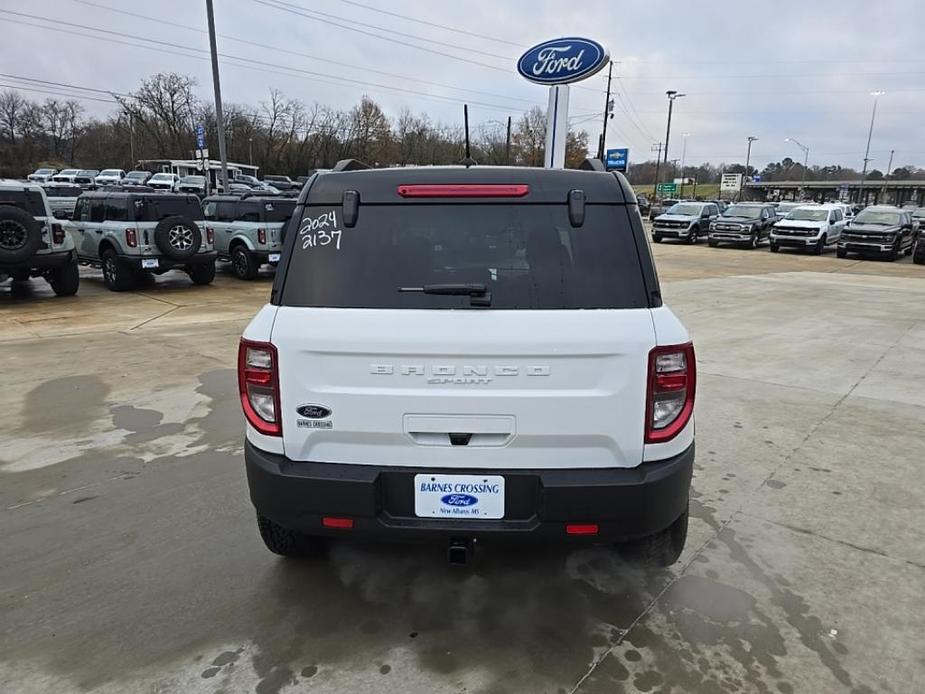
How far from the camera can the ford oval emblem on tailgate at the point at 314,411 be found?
234 cm

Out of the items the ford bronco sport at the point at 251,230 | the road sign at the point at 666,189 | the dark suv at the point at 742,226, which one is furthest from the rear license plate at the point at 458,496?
the road sign at the point at 666,189

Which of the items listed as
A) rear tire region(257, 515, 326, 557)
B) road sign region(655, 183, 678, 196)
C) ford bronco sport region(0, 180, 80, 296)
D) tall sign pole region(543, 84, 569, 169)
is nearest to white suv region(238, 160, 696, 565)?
rear tire region(257, 515, 326, 557)

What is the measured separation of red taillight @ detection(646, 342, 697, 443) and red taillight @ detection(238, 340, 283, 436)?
Result: 143 cm

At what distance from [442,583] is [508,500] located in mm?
882

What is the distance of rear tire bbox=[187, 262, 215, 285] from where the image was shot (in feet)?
43.0

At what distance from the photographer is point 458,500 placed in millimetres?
2359

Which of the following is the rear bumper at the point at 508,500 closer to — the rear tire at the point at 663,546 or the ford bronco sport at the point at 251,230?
the rear tire at the point at 663,546

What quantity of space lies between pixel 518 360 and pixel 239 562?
1906 millimetres

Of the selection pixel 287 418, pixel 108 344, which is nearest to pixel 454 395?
pixel 287 418

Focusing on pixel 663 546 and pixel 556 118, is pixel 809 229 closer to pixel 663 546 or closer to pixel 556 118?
pixel 556 118

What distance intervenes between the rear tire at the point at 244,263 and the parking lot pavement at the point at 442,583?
8.67m

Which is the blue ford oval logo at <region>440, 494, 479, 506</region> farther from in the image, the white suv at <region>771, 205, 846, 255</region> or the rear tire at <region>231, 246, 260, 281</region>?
the white suv at <region>771, 205, 846, 255</region>

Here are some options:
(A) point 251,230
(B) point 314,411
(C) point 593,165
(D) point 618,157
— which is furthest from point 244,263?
(D) point 618,157

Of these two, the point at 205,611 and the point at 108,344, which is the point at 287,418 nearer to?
the point at 205,611
